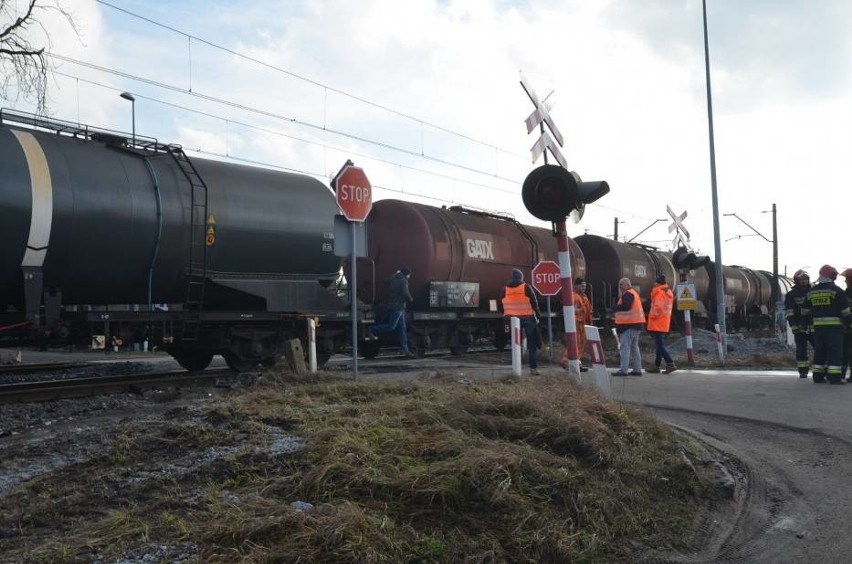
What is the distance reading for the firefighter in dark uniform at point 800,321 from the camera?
11.5 metres

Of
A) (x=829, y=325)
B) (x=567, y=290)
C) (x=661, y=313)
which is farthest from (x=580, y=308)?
(x=567, y=290)

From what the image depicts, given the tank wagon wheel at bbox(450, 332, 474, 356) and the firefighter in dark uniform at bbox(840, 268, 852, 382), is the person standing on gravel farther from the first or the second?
the tank wagon wheel at bbox(450, 332, 474, 356)

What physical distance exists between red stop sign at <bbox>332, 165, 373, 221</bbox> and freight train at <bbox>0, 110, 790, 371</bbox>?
3.10 meters

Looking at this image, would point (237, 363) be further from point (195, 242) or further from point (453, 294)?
point (453, 294)

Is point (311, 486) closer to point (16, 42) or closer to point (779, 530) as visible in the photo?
point (779, 530)

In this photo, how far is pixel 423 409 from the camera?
5469mm

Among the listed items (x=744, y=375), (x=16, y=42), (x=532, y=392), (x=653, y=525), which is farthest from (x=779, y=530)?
(x=16, y=42)

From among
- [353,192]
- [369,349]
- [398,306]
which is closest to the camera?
[353,192]

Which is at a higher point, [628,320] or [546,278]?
[546,278]

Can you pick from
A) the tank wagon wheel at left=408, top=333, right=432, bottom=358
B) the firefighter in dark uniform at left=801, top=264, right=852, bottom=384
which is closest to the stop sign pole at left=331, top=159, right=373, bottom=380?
the firefighter in dark uniform at left=801, top=264, right=852, bottom=384

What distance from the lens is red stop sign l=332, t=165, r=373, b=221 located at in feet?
27.9

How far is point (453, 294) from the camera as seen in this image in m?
16.8

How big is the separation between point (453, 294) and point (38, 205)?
9507 millimetres

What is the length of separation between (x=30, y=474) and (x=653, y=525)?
3.62 meters
